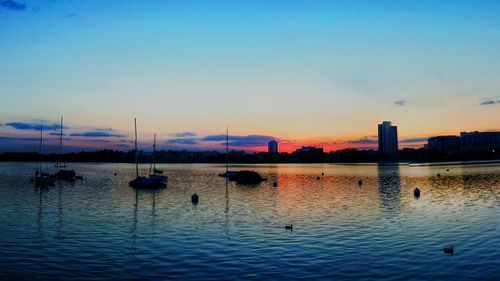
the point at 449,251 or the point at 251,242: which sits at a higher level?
the point at 449,251

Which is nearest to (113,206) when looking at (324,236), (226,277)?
(324,236)

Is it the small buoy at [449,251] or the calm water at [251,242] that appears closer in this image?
the calm water at [251,242]

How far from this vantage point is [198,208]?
56.0 m

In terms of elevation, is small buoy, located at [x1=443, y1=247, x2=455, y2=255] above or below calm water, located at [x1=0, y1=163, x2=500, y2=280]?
above

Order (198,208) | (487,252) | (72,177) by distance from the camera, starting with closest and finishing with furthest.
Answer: (487,252) → (198,208) → (72,177)

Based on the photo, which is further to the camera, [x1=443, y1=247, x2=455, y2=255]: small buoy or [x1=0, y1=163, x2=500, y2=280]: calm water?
[x1=443, y1=247, x2=455, y2=255]: small buoy

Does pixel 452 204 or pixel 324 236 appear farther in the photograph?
pixel 452 204

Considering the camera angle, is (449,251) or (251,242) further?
(251,242)

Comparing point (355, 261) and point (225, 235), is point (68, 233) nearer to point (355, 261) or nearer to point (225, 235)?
point (225, 235)

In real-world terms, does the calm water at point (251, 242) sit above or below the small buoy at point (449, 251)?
below

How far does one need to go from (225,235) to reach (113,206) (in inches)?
1126

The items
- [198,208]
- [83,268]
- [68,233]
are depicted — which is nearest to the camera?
[83,268]

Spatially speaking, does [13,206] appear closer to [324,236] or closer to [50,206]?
[50,206]

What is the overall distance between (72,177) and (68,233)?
318 feet
